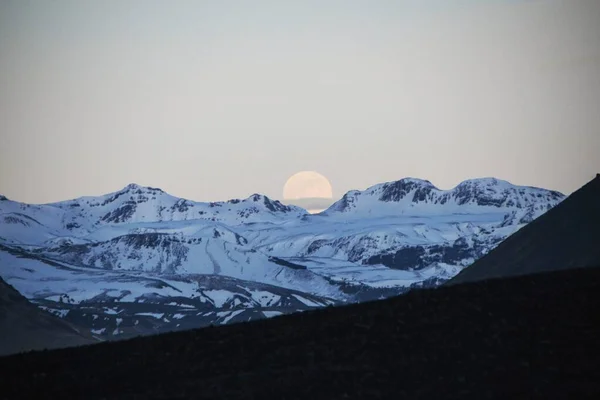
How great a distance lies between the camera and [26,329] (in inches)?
6467

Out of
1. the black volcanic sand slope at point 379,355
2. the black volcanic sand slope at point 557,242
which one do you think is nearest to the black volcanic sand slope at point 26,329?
the black volcanic sand slope at point 557,242

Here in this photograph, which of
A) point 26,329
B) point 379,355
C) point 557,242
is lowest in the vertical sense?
point 26,329

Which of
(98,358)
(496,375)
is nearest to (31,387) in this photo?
(98,358)

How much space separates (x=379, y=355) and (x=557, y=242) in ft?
230

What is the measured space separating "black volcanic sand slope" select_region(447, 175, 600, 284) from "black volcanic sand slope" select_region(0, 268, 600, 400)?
5169cm

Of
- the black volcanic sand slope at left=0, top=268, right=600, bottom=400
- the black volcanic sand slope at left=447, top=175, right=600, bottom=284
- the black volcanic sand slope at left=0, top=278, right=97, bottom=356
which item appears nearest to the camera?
the black volcanic sand slope at left=0, top=268, right=600, bottom=400

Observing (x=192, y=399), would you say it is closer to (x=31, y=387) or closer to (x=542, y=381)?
(x=31, y=387)

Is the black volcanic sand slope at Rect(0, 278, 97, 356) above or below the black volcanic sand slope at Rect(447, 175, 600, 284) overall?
below

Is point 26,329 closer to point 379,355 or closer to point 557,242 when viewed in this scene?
point 557,242

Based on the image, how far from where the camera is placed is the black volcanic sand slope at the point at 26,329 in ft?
Result: 516

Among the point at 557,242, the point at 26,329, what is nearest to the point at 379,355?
the point at 557,242

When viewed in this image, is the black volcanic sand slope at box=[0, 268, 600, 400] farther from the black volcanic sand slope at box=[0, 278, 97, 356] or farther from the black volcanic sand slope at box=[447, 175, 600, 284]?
the black volcanic sand slope at box=[0, 278, 97, 356]

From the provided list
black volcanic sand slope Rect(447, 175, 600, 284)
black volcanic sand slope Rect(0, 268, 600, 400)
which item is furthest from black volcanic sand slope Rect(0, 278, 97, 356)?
black volcanic sand slope Rect(0, 268, 600, 400)

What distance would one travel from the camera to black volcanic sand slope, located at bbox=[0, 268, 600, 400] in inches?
1220
